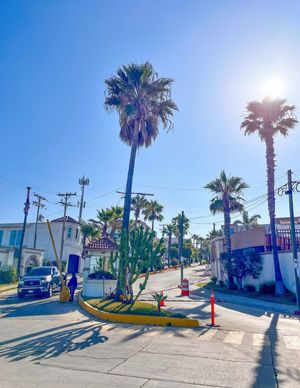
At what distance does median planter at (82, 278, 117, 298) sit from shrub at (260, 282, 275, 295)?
1102cm

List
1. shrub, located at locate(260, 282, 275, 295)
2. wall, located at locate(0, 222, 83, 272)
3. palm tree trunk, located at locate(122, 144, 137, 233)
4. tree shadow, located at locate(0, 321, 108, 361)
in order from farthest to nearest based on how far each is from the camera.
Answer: wall, located at locate(0, 222, 83, 272)
shrub, located at locate(260, 282, 275, 295)
palm tree trunk, located at locate(122, 144, 137, 233)
tree shadow, located at locate(0, 321, 108, 361)

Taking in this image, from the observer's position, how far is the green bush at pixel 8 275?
1262 inches

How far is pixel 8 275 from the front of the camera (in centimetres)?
3244

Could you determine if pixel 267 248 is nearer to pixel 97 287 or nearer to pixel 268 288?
pixel 268 288

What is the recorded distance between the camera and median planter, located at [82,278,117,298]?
20594 mm

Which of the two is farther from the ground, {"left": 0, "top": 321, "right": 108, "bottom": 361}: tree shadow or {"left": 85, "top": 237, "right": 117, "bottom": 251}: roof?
{"left": 85, "top": 237, "right": 117, "bottom": 251}: roof

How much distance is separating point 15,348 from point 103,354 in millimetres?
2353

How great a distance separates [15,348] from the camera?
26.7 ft

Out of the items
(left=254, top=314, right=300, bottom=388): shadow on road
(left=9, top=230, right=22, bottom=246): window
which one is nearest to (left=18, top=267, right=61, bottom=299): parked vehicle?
(left=254, top=314, right=300, bottom=388): shadow on road

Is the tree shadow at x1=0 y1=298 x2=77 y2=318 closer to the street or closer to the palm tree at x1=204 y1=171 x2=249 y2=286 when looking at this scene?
the street

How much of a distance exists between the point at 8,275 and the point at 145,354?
28.8m

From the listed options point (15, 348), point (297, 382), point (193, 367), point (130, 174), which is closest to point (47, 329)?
point (15, 348)

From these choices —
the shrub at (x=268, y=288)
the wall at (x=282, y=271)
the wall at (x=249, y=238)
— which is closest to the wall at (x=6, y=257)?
the wall at (x=249, y=238)

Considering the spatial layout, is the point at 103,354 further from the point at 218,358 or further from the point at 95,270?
the point at 95,270
